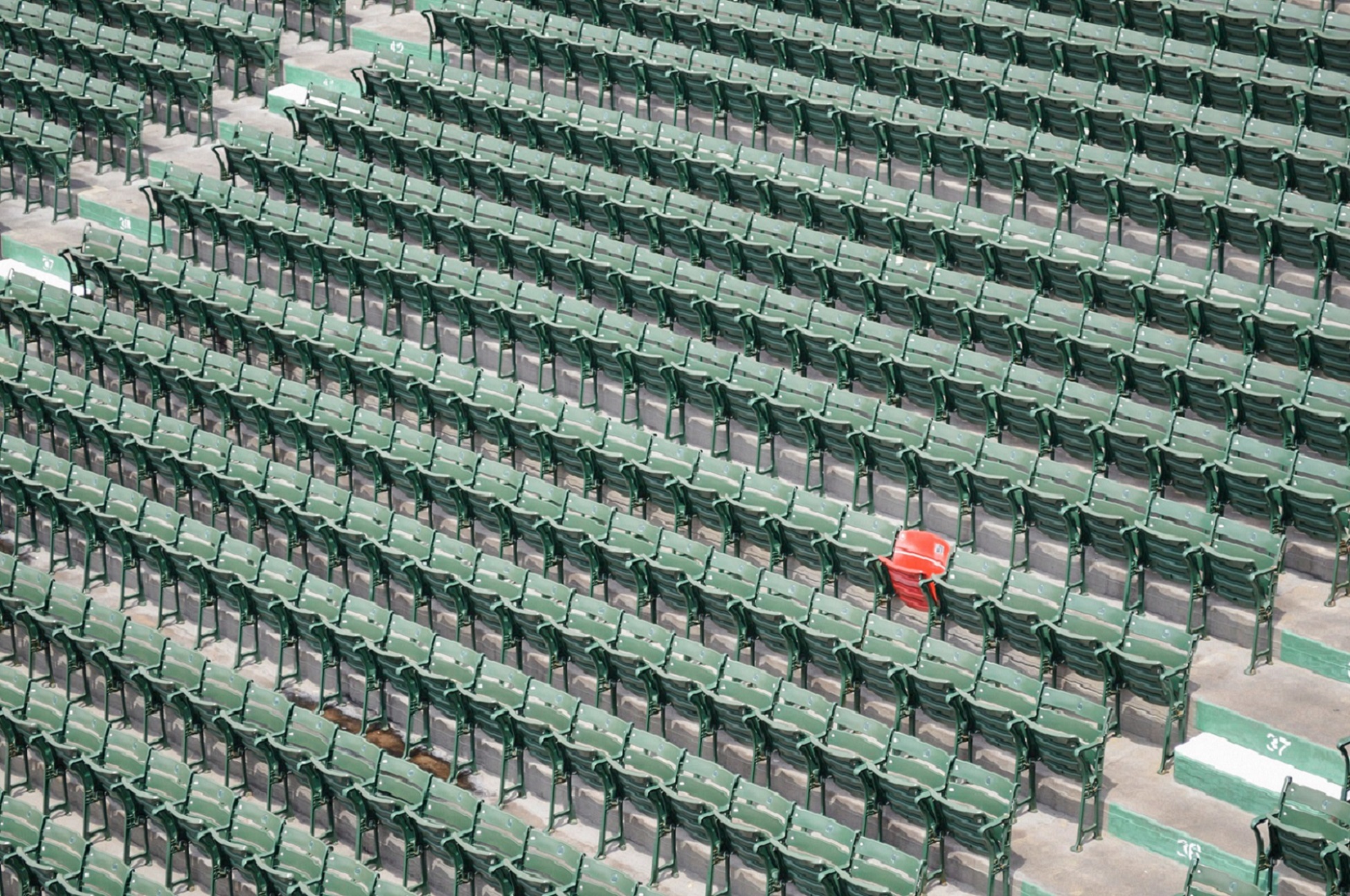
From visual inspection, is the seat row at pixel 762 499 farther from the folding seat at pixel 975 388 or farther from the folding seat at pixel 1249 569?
the folding seat at pixel 975 388

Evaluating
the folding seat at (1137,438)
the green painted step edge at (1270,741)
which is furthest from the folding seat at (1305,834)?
the folding seat at (1137,438)

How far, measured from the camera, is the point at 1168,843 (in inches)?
416

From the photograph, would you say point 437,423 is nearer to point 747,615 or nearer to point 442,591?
point 442,591

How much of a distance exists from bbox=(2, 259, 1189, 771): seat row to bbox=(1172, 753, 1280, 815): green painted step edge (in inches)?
14.8

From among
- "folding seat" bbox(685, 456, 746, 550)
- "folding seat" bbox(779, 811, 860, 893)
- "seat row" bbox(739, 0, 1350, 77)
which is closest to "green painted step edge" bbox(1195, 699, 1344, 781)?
"folding seat" bbox(779, 811, 860, 893)

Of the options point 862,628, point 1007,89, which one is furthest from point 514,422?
point 1007,89

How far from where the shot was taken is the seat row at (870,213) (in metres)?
12.9

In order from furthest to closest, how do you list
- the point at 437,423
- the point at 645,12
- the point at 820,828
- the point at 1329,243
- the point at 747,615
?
1. the point at 645,12
2. the point at 437,423
3. the point at 1329,243
4. the point at 747,615
5. the point at 820,828

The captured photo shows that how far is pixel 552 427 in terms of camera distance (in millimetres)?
13578

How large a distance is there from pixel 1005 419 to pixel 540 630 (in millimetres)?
3281

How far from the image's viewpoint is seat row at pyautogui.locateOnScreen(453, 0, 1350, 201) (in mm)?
14242

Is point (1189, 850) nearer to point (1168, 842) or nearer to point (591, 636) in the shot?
point (1168, 842)

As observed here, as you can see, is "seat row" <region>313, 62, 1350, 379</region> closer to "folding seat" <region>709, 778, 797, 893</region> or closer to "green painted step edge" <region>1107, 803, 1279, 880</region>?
"green painted step edge" <region>1107, 803, 1279, 880</region>

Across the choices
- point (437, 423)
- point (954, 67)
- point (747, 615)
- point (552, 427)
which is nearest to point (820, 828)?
point (747, 615)
